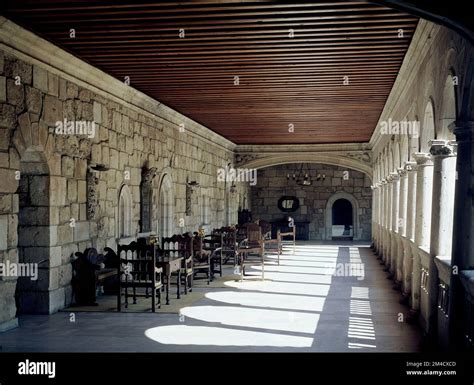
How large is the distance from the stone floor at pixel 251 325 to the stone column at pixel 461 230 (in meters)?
0.78

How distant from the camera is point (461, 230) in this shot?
4117mm

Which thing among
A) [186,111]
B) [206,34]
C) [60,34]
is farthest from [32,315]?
[186,111]

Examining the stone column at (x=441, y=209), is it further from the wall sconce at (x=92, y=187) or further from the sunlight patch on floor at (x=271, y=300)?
the wall sconce at (x=92, y=187)

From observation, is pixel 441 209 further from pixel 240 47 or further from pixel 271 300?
pixel 271 300

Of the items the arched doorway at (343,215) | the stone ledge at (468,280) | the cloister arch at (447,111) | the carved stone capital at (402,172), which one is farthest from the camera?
the arched doorway at (343,215)

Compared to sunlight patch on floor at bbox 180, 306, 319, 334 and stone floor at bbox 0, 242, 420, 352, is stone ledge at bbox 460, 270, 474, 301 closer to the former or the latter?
stone floor at bbox 0, 242, 420, 352

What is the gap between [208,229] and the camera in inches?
533

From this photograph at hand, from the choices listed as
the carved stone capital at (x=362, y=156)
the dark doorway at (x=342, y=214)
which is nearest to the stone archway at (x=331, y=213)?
the dark doorway at (x=342, y=214)

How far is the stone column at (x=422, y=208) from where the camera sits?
6.07 m

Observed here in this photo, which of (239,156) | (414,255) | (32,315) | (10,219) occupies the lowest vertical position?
(32,315)

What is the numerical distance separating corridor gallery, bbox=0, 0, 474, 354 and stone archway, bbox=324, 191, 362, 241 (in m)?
8.42

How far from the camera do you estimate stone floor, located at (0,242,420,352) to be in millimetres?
4879
